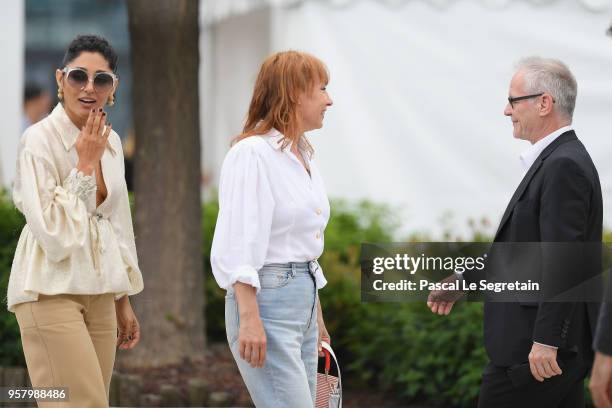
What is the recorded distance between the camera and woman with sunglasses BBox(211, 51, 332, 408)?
3.66 m

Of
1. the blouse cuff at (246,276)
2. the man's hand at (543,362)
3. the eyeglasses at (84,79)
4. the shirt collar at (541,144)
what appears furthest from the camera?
the shirt collar at (541,144)

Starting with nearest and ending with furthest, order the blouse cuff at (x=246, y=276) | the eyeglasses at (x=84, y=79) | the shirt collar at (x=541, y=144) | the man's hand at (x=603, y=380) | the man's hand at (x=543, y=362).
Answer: the man's hand at (x=603, y=380)
the blouse cuff at (x=246, y=276)
the man's hand at (x=543, y=362)
the eyeglasses at (x=84, y=79)
the shirt collar at (x=541, y=144)

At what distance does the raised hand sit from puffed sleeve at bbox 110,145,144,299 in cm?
24

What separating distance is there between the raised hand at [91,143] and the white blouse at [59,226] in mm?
39

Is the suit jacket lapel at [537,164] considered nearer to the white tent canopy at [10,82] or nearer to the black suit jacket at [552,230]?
the black suit jacket at [552,230]

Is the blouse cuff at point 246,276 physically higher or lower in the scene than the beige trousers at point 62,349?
higher

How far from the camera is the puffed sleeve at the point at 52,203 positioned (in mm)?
3748


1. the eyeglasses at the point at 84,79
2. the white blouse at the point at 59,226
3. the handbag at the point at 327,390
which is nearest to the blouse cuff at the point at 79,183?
the white blouse at the point at 59,226

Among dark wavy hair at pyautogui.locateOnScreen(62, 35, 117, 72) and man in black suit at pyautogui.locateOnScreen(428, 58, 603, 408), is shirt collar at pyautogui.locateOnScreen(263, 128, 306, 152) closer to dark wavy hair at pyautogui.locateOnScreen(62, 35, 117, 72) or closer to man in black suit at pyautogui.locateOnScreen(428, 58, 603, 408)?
dark wavy hair at pyautogui.locateOnScreen(62, 35, 117, 72)

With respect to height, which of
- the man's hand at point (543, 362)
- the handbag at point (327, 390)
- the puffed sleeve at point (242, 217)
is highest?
the puffed sleeve at point (242, 217)

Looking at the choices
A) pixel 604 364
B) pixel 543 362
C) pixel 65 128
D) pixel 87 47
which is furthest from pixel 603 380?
pixel 87 47

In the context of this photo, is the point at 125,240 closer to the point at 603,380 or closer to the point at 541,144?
the point at 541,144

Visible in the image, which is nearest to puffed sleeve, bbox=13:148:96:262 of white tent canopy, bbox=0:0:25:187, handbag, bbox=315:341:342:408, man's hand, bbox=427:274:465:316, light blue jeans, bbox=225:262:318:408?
light blue jeans, bbox=225:262:318:408

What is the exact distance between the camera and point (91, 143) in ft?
12.6
